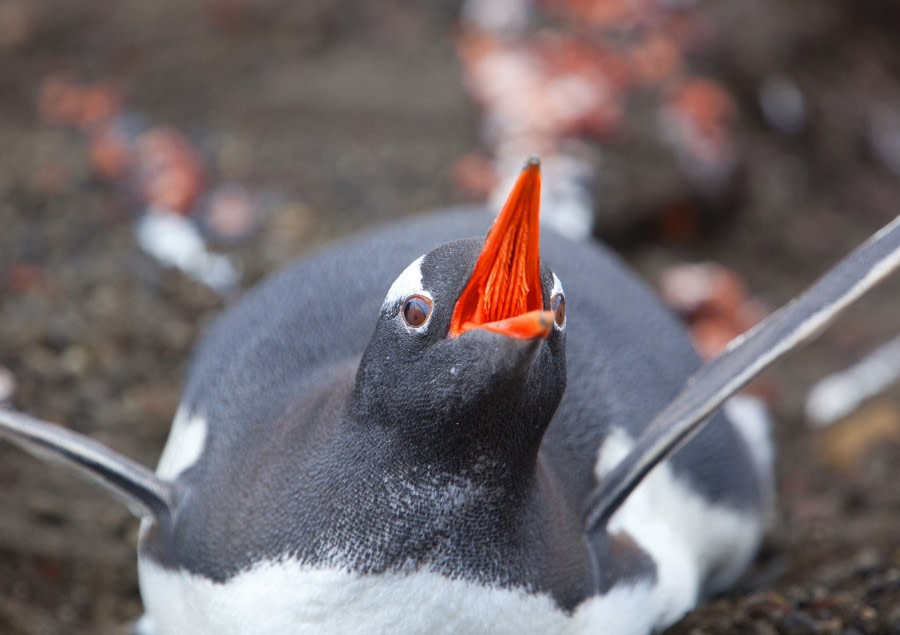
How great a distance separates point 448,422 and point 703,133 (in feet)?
9.26

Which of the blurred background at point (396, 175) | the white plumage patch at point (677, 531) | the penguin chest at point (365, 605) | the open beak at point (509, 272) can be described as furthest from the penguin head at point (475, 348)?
the blurred background at point (396, 175)

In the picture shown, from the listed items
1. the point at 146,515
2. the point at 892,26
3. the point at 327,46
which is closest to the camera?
the point at 146,515

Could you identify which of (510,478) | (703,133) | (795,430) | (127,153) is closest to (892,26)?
(703,133)

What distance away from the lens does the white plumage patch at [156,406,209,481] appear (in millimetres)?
1905

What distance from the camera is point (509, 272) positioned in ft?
4.65

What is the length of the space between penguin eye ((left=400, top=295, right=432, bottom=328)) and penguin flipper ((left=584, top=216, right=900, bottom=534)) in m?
0.47

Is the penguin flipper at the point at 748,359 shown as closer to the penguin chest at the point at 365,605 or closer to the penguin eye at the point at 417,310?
the penguin chest at the point at 365,605

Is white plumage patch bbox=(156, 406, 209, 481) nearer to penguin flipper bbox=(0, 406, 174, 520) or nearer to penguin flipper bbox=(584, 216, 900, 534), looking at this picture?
penguin flipper bbox=(0, 406, 174, 520)

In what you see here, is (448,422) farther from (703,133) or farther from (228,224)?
(703,133)

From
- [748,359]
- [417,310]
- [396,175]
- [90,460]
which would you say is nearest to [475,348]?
[417,310]

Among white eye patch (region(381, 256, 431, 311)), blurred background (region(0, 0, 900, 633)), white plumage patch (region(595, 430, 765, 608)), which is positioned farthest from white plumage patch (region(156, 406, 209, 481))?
white plumage patch (region(595, 430, 765, 608))

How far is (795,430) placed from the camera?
317 centimetres

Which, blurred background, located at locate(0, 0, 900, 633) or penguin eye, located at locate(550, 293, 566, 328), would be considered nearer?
penguin eye, located at locate(550, 293, 566, 328)

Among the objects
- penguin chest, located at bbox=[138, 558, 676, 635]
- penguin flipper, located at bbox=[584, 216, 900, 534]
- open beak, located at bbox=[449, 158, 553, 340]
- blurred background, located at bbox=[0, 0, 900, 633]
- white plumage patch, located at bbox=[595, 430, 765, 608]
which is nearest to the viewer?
open beak, located at bbox=[449, 158, 553, 340]
